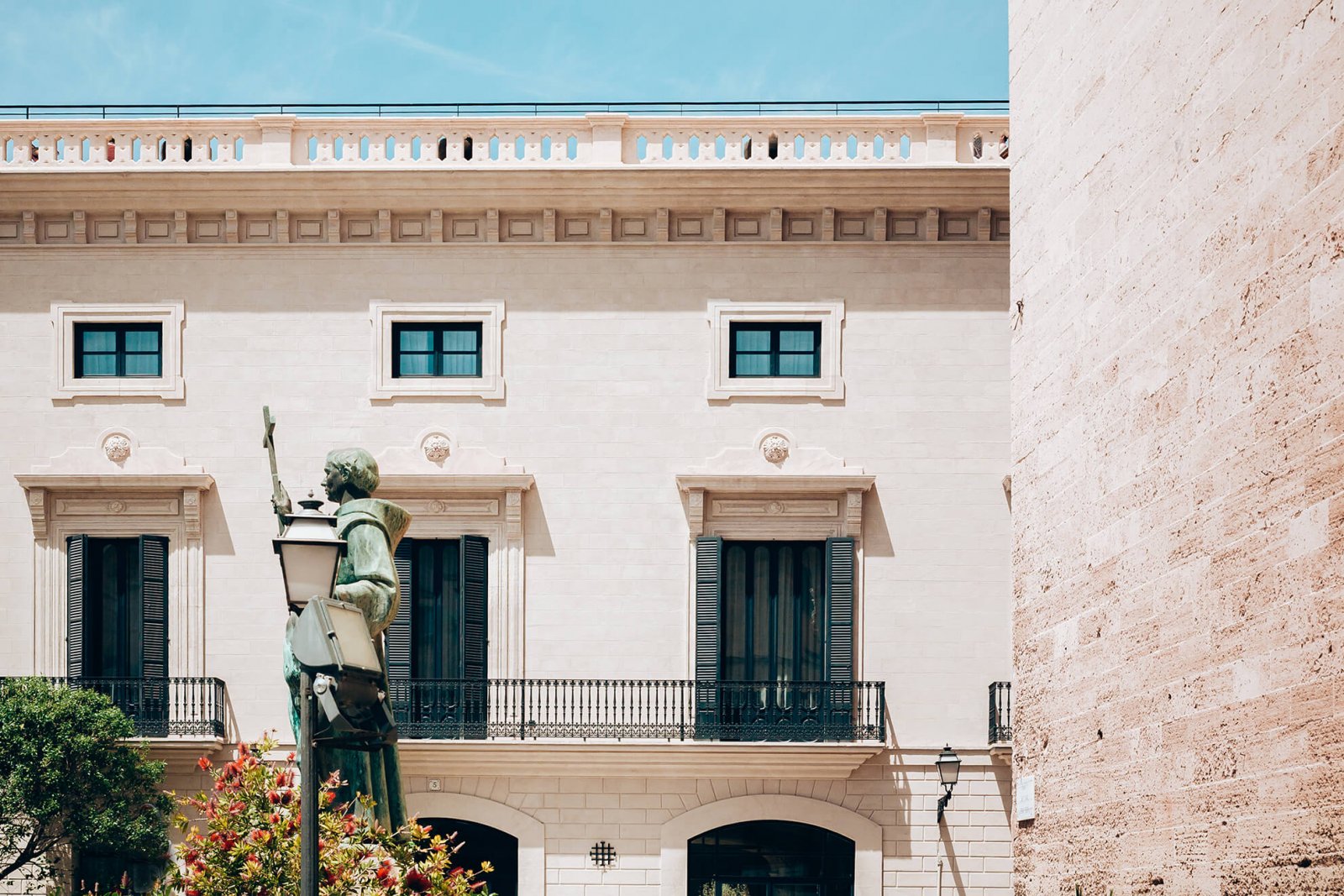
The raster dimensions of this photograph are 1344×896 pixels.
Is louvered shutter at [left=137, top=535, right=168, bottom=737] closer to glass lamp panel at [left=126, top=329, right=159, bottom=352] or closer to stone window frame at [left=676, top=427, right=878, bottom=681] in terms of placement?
glass lamp panel at [left=126, top=329, right=159, bottom=352]

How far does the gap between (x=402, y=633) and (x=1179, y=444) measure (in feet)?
48.3

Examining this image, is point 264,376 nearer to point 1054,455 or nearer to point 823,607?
point 823,607

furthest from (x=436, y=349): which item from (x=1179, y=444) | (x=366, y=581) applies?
(x=1179, y=444)

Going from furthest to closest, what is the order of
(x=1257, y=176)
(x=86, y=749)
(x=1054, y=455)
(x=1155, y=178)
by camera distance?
(x=86, y=749)
(x=1054, y=455)
(x=1155, y=178)
(x=1257, y=176)

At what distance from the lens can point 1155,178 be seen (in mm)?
8148

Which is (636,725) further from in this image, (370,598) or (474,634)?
(370,598)

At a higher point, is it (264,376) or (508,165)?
(508,165)

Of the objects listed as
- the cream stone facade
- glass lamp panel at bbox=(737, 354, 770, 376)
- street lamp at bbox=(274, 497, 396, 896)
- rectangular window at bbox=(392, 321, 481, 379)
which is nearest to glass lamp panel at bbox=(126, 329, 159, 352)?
the cream stone facade

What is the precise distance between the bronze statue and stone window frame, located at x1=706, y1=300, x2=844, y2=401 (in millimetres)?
10371

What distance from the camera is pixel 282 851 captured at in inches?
391

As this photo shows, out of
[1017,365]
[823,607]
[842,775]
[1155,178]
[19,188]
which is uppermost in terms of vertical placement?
[19,188]

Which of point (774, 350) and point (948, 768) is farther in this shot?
point (774, 350)

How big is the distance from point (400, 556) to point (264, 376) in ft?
8.76

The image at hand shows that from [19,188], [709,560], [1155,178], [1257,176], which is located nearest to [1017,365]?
[1155,178]
